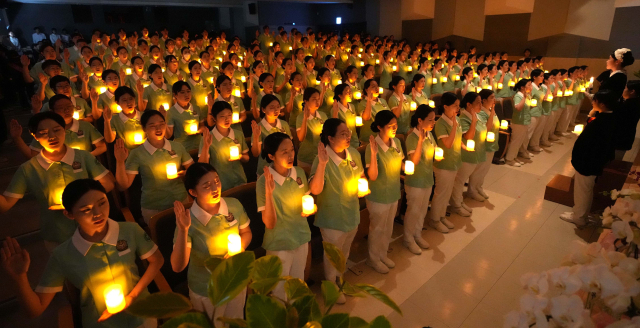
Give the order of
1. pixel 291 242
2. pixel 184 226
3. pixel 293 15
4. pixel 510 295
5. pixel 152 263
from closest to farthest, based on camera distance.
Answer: pixel 184 226
pixel 152 263
pixel 291 242
pixel 510 295
pixel 293 15

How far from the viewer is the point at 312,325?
714 millimetres

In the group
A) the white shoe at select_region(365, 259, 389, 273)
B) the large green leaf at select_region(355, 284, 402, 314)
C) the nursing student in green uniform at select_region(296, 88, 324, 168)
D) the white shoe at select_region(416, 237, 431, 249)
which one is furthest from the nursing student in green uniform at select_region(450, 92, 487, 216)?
the large green leaf at select_region(355, 284, 402, 314)

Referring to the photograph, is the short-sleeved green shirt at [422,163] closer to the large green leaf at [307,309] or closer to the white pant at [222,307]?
the white pant at [222,307]

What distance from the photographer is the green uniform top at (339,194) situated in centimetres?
268

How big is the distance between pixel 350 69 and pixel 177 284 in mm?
4267

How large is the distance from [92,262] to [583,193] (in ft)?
14.8

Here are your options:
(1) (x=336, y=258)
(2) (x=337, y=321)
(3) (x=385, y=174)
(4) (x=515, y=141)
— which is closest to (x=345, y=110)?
(3) (x=385, y=174)

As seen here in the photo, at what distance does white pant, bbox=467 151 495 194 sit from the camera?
14.6 ft

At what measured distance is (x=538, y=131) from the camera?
616 centimetres

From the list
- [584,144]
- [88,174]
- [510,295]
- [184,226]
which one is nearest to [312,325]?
[184,226]

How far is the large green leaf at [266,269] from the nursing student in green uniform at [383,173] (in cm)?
209

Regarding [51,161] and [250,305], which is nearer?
[250,305]

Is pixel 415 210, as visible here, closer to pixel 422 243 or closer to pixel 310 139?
pixel 422 243

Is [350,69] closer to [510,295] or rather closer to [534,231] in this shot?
[534,231]
